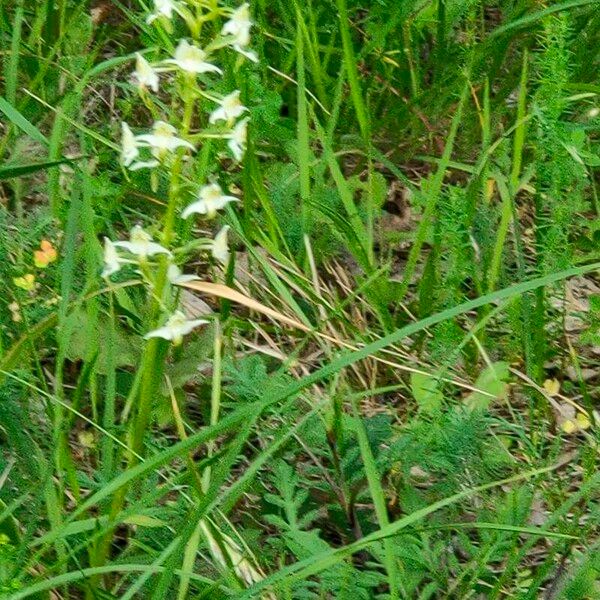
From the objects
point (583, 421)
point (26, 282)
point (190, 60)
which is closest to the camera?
point (190, 60)

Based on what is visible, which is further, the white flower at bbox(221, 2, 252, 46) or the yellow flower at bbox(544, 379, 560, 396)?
the yellow flower at bbox(544, 379, 560, 396)

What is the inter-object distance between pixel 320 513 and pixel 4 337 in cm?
62

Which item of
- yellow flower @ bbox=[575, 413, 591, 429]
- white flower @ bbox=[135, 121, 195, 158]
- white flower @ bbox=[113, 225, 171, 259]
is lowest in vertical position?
yellow flower @ bbox=[575, 413, 591, 429]

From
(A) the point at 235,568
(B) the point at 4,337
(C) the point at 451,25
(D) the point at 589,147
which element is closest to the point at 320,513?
(A) the point at 235,568

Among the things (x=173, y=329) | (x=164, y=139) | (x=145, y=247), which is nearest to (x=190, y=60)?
(x=164, y=139)

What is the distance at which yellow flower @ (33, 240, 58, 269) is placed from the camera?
7.00 feet

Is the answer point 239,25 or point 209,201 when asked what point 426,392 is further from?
point 239,25

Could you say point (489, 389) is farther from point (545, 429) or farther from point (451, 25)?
point (451, 25)

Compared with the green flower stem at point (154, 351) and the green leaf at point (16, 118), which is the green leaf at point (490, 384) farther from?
the green leaf at point (16, 118)

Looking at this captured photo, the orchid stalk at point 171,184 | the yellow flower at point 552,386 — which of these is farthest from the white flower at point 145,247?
the yellow flower at point 552,386

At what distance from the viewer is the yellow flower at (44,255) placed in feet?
7.00

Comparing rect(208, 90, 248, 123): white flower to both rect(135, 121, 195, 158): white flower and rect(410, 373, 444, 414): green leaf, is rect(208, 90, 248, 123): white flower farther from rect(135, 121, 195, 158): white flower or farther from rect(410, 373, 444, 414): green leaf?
rect(410, 373, 444, 414): green leaf

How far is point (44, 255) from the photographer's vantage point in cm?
214

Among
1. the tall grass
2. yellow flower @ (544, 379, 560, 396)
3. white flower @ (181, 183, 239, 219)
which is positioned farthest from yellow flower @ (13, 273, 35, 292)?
yellow flower @ (544, 379, 560, 396)
